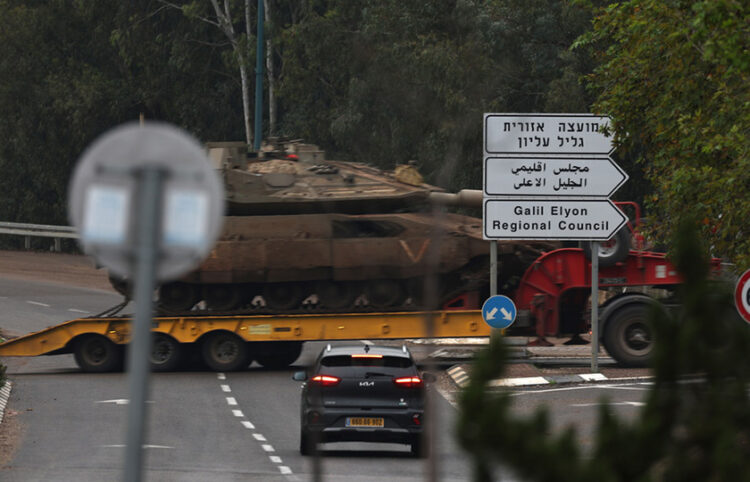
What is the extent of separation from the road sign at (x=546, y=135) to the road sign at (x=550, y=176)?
18 centimetres

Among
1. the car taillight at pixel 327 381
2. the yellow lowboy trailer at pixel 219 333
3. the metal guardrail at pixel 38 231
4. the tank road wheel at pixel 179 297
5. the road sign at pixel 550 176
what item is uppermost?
the metal guardrail at pixel 38 231

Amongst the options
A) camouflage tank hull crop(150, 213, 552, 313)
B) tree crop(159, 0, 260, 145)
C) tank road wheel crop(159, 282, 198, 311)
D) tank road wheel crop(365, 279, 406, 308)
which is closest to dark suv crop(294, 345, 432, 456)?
camouflage tank hull crop(150, 213, 552, 313)

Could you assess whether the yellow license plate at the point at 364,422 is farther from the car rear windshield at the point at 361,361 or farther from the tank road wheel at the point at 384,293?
the tank road wheel at the point at 384,293

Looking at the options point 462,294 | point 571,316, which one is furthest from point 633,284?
point 462,294

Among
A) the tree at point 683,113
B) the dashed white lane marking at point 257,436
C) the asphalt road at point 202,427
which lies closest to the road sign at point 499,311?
the asphalt road at point 202,427

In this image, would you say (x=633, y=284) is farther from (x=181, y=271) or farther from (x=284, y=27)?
(x=284, y=27)

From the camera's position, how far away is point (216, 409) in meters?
22.3

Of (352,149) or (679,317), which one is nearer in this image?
(679,317)

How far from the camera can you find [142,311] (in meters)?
5.36

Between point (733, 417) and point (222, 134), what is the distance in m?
49.3

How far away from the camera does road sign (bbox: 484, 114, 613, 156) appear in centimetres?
2514

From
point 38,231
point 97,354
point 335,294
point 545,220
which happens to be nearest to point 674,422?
point 545,220

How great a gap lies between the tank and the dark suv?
10.2m

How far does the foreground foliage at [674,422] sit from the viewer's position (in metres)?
→ 5.19
